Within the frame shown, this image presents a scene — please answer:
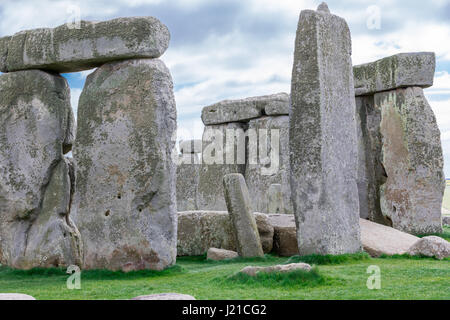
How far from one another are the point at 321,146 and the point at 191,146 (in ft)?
39.5

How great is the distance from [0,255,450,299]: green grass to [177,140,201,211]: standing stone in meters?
10.1

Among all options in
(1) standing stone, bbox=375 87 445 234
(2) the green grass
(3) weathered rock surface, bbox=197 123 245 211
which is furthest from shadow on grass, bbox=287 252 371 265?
(3) weathered rock surface, bbox=197 123 245 211

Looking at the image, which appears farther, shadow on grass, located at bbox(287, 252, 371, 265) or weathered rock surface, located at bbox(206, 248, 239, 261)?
weathered rock surface, located at bbox(206, 248, 239, 261)

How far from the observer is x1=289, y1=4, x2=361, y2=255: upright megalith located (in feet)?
27.0

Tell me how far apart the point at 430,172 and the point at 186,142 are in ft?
30.3

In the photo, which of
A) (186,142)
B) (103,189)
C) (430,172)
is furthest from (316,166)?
(186,142)

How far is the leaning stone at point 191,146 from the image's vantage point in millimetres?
19875

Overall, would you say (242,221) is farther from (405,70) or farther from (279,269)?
(405,70)

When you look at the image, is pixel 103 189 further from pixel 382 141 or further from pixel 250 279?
pixel 382 141

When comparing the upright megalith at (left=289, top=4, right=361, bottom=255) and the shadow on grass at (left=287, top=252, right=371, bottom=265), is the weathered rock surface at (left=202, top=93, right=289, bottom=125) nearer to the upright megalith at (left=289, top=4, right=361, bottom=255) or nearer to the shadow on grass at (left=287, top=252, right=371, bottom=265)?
the upright megalith at (left=289, top=4, right=361, bottom=255)

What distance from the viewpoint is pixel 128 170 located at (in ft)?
26.5

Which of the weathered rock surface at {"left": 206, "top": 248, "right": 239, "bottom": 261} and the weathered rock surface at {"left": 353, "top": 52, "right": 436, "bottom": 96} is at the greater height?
the weathered rock surface at {"left": 353, "top": 52, "right": 436, "bottom": 96}

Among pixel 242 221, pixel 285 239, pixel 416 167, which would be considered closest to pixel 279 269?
pixel 242 221

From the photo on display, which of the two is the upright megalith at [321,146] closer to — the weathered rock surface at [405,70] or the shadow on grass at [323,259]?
the shadow on grass at [323,259]
